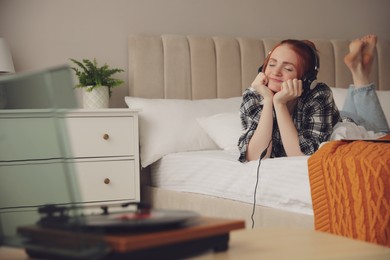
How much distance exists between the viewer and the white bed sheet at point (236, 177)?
224cm

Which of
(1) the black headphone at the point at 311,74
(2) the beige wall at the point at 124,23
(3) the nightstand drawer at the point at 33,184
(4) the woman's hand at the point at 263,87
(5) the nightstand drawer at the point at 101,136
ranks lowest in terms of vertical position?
(5) the nightstand drawer at the point at 101,136

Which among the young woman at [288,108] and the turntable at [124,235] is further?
the young woman at [288,108]

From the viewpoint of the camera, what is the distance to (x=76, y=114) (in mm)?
2990

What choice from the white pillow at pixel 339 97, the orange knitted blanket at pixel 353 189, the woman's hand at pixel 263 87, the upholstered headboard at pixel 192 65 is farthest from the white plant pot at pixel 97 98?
the orange knitted blanket at pixel 353 189

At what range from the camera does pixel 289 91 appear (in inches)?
94.2

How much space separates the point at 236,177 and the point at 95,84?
3.47 ft

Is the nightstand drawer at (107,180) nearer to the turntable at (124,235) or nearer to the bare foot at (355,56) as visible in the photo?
the bare foot at (355,56)

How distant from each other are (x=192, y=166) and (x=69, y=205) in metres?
2.03

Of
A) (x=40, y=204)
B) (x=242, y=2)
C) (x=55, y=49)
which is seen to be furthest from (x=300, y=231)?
(x=242, y=2)

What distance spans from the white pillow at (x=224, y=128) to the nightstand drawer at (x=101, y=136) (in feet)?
1.28

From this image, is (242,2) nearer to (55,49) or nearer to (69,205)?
(55,49)

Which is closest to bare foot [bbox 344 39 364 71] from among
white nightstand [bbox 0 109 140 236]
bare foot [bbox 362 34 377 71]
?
bare foot [bbox 362 34 377 71]

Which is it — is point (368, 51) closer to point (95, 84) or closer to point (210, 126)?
point (210, 126)

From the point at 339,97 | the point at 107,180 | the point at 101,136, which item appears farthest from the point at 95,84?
the point at 339,97
